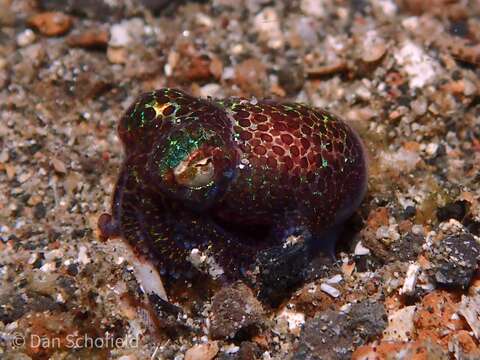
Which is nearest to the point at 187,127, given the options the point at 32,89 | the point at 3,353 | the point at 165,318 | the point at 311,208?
the point at 311,208

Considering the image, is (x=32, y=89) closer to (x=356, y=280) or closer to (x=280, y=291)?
(x=280, y=291)

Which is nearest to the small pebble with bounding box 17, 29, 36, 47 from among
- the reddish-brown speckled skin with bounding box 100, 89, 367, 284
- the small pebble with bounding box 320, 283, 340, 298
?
the reddish-brown speckled skin with bounding box 100, 89, 367, 284

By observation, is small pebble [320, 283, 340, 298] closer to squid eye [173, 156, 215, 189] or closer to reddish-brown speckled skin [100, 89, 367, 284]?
reddish-brown speckled skin [100, 89, 367, 284]

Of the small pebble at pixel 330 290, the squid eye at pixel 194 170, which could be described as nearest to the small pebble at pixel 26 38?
the squid eye at pixel 194 170

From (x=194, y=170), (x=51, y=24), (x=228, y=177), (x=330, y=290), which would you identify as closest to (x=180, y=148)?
(x=194, y=170)

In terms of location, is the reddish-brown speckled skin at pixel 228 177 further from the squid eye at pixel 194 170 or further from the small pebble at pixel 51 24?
the small pebble at pixel 51 24
